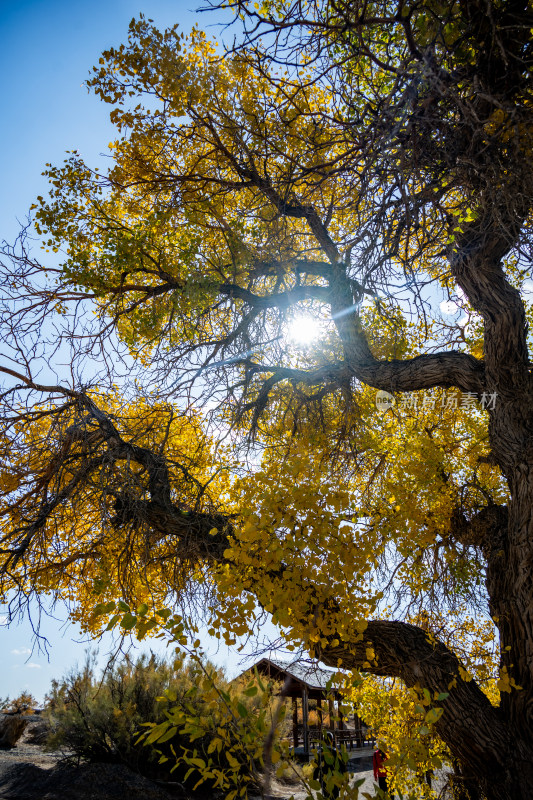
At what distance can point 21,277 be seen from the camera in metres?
5.72

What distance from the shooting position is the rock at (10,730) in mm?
10062

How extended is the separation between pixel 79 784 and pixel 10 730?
4760 mm

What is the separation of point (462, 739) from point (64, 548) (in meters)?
4.42

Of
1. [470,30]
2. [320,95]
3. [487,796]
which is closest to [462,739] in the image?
[487,796]

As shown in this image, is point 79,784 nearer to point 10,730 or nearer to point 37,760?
point 37,760

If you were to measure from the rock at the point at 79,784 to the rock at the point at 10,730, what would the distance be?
3580 millimetres

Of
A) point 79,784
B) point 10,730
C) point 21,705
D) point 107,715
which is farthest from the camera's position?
point 21,705

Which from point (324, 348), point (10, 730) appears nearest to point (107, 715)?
point (10, 730)

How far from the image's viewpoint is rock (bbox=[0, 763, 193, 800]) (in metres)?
6.26

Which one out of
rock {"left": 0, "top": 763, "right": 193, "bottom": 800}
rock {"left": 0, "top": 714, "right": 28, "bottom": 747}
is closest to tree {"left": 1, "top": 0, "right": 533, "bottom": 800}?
rock {"left": 0, "top": 763, "right": 193, "bottom": 800}

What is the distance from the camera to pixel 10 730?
10.1 metres

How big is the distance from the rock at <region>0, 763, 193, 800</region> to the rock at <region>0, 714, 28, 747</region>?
11.7 ft

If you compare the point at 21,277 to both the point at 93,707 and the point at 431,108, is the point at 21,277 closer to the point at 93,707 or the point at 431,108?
the point at 431,108

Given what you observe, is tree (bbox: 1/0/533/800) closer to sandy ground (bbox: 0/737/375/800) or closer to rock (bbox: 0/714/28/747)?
sandy ground (bbox: 0/737/375/800)
